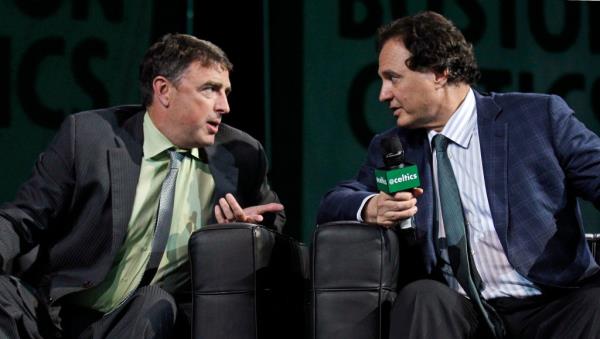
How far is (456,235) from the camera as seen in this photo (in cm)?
238

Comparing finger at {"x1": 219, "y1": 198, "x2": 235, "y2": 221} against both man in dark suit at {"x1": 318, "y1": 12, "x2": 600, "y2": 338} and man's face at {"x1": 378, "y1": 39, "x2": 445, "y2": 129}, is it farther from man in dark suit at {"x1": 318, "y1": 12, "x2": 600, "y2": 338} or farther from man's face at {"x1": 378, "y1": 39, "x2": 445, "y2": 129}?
man's face at {"x1": 378, "y1": 39, "x2": 445, "y2": 129}

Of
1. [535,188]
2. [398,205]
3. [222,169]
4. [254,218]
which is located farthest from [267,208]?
[535,188]

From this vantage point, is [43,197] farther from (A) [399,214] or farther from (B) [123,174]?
(A) [399,214]

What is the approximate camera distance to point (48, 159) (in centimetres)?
264

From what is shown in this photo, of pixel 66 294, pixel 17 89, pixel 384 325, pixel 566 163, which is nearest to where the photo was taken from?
pixel 384 325

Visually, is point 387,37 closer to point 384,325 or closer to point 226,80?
point 226,80

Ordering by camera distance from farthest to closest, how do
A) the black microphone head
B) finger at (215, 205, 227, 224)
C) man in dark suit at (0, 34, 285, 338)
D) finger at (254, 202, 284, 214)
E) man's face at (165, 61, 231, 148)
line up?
man's face at (165, 61, 231, 148) < finger at (254, 202, 284, 214) < finger at (215, 205, 227, 224) < man in dark suit at (0, 34, 285, 338) < the black microphone head

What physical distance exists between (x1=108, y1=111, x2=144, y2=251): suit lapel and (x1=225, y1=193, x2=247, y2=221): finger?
0.28 meters

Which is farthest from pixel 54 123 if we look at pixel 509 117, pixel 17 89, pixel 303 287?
pixel 509 117

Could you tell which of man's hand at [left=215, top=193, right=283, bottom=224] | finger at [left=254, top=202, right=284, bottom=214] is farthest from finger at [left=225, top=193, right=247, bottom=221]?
finger at [left=254, top=202, right=284, bottom=214]

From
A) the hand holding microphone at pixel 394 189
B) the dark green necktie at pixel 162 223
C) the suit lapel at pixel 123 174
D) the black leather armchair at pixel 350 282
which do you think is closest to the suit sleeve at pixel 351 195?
the hand holding microphone at pixel 394 189

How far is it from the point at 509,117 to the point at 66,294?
50.5 inches

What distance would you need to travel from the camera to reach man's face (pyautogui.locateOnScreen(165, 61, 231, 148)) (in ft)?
9.16

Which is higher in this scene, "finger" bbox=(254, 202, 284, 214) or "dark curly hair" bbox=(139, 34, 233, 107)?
"dark curly hair" bbox=(139, 34, 233, 107)
